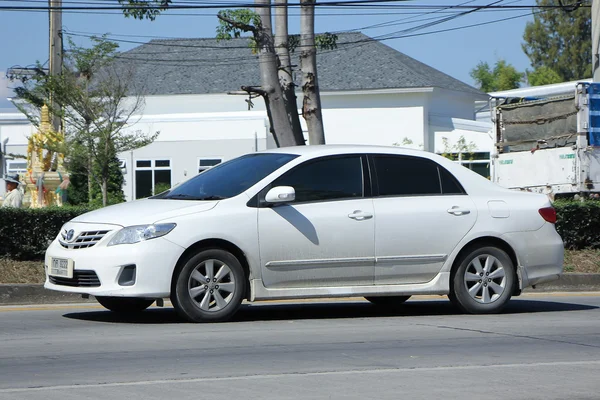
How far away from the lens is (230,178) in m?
10.2

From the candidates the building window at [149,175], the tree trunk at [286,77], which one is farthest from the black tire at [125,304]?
the building window at [149,175]

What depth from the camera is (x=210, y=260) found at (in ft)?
31.4

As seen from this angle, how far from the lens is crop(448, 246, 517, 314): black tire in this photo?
10.6 metres

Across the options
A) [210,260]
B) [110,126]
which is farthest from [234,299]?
[110,126]

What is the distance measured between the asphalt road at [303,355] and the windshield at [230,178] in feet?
3.98

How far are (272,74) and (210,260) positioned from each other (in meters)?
11.6

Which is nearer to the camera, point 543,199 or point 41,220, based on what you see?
point 543,199

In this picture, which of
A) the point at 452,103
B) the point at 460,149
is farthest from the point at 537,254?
the point at 452,103

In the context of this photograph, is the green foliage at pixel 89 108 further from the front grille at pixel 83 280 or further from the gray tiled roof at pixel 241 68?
the front grille at pixel 83 280

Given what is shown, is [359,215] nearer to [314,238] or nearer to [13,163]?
[314,238]

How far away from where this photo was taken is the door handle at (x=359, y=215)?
10.1m

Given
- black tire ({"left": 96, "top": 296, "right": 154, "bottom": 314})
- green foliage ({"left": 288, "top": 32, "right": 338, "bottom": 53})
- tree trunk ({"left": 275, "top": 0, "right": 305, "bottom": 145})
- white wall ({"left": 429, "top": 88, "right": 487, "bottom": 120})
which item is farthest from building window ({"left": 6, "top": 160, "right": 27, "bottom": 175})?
black tire ({"left": 96, "top": 296, "right": 154, "bottom": 314})

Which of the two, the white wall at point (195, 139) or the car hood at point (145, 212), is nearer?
the car hood at point (145, 212)

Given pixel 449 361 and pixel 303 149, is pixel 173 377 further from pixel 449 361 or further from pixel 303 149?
pixel 303 149
